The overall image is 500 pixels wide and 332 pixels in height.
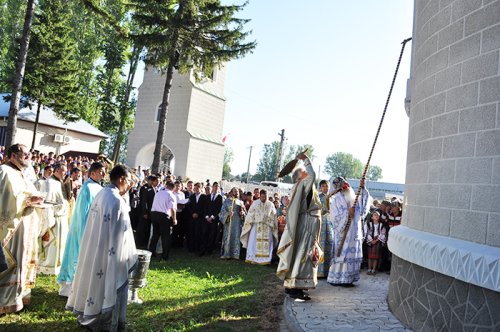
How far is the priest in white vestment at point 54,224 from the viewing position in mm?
7285

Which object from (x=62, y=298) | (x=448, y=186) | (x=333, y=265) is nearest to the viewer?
(x=448, y=186)

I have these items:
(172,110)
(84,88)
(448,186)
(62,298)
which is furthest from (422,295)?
(84,88)

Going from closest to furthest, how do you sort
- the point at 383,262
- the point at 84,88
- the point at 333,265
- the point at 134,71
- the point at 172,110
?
the point at 333,265
the point at 383,262
the point at 172,110
the point at 134,71
the point at 84,88

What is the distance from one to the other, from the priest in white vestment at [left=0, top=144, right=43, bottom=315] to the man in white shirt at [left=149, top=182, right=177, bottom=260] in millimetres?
5007

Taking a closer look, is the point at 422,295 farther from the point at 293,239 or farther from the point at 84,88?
the point at 84,88

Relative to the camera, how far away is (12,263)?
17.7 ft

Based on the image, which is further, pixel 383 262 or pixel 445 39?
pixel 383 262

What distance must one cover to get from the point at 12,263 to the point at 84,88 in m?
40.3

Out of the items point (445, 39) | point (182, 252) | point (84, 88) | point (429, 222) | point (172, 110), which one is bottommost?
point (182, 252)

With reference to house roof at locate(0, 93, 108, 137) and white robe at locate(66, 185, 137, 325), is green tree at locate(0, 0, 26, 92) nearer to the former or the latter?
house roof at locate(0, 93, 108, 137)

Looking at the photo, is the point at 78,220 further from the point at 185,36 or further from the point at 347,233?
the point at 185,36

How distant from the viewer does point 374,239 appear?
10.1 m

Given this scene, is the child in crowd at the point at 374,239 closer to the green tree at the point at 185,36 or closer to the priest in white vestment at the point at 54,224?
the priest in white vestment at the point at 54,224

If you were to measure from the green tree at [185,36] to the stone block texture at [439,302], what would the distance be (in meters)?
15.4
